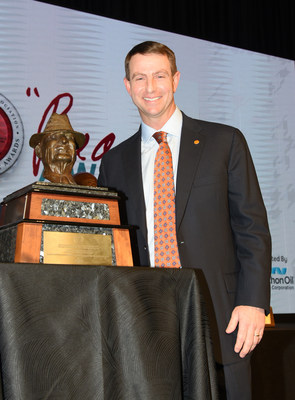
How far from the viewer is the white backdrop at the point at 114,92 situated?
9.20 feet

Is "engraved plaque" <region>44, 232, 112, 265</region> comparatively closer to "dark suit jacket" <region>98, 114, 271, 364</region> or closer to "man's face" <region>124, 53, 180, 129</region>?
"dark suit jacket" <region>98, 114, 271, 364</region>

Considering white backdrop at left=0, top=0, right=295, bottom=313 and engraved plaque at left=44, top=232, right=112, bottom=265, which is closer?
engraved plaque at left=44, top=232, right=112, bottom=265

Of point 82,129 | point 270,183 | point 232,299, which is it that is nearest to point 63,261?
point 232,299

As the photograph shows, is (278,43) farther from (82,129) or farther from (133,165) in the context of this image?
(133,165)

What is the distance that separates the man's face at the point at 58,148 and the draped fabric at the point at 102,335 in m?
0.39

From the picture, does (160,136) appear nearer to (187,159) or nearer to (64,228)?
(187,159)

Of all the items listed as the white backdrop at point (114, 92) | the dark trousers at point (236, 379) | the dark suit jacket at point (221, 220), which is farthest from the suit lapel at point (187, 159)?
the white backdrop at point (114, 92)

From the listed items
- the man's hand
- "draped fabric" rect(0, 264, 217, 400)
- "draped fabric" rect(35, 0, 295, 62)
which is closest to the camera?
"draped fabric" rect(0, 264, 217, 400)

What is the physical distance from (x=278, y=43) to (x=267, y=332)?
244 cm

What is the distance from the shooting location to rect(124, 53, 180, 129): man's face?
1.51 meters

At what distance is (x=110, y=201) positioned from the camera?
127cm

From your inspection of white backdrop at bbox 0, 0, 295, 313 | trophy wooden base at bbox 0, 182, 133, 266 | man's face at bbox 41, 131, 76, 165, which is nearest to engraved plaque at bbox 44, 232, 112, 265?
trophy wooden base at bbox 0, 182, 133, 266

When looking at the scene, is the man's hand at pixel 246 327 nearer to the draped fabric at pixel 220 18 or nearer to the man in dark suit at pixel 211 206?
the man in dark suit at pixel 211 206

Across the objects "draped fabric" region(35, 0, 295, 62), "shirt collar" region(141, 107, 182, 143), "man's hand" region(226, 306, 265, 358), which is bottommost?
"man's hand" region(226, 306, 265, 358)
